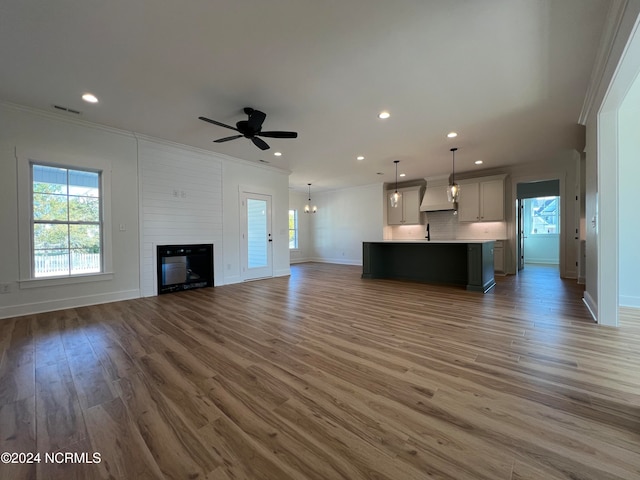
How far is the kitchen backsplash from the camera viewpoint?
727cm

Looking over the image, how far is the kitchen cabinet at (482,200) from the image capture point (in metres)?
6.94

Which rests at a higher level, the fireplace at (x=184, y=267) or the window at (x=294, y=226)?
the window at (x=294, y=226)

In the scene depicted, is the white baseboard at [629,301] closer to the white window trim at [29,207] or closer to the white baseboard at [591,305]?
the white baseboard at [591,305]

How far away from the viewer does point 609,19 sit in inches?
84.7

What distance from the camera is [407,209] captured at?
8.60m

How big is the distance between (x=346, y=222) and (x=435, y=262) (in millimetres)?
4569

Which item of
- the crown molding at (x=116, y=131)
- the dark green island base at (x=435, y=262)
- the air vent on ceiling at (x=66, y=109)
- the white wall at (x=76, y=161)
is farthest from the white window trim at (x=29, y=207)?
the dark green island base at (x=435, y=262)

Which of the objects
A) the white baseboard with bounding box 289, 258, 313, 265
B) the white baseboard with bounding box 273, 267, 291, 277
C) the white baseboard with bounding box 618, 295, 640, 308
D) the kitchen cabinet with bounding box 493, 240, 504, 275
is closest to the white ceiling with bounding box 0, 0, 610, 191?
the white baseboard with bounding box 618, 295, 640, 308

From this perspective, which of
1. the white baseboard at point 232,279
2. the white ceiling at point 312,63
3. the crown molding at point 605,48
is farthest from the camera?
the white baseboard at point 232,279

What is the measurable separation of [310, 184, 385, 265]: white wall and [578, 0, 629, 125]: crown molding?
5.95 metres

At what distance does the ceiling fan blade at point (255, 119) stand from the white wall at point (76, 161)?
2.58 m

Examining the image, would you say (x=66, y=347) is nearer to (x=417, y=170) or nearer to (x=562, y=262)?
(x=417, y=170)

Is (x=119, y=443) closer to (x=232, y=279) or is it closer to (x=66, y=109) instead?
(x=66, y=109)

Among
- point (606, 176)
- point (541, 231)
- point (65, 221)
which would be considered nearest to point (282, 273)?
point (65, 221)
